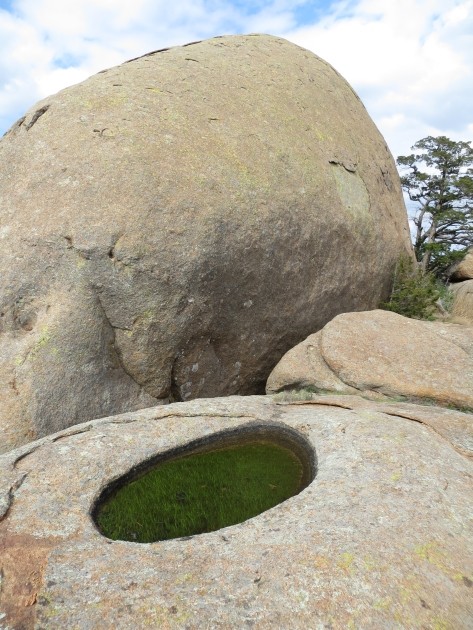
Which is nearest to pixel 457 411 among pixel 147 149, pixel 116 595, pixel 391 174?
pixel 116 595

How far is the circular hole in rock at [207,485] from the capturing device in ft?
12.6

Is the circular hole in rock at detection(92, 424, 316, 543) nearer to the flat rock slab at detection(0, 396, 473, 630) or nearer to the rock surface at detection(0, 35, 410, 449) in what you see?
the flat rock slab at detection(0, 396, 473, 630)

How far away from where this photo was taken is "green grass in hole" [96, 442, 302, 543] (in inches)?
150

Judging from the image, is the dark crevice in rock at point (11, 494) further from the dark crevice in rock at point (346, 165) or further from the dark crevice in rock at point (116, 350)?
the dark crevice in rock at point (346, 165)

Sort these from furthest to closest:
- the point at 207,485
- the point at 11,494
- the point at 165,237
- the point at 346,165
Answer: the point at 346,165 → the point at 165,237 → the point at 207,485 → the point at 11,494

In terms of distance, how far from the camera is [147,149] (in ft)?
21.4

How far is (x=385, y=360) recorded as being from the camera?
6.35m

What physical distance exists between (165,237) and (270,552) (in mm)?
3939

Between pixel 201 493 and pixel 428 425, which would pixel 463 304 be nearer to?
pixel 428 425

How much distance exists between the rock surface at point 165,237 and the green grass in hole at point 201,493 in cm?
193

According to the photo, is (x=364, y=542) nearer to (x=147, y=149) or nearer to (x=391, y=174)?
(x=147, y=149)

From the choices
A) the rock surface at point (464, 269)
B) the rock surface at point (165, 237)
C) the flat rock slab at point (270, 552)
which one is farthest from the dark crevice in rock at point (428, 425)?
the rock surface at point (464, 269)

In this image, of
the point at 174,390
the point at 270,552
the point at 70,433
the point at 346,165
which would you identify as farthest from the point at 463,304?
the point at 270,552

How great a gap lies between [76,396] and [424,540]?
3.90 metres
